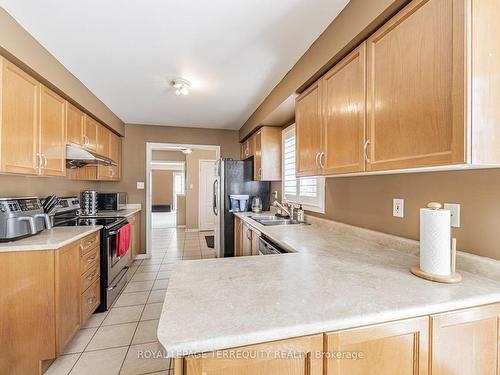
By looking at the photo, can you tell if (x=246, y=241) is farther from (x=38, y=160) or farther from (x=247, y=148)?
(x=38, y=160)

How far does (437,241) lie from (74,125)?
3.22 meters

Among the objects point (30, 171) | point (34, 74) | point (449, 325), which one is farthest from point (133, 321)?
point (449, 325)

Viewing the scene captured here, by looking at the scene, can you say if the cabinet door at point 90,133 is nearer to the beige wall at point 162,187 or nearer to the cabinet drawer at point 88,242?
the cabinet drawer at point 88,242

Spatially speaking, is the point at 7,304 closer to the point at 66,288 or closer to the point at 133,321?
the point at 66,288

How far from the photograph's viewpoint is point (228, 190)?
379 centimetres

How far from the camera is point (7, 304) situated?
156 centimetres

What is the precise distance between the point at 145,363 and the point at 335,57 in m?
2.49

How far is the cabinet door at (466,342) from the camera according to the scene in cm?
83

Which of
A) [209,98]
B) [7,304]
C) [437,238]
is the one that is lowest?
[7,304]

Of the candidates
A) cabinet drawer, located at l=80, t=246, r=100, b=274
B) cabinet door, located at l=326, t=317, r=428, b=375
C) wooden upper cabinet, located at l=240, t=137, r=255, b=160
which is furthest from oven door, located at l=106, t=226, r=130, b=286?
cabinet door, located at l=326, t=317, r=428, b=375

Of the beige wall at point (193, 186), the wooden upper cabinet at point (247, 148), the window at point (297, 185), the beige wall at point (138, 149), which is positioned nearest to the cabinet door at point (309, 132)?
the window at point (297, 185)

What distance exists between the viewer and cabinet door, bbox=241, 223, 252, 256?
2737 millimetres

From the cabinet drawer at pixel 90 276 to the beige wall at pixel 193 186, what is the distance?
4258 mm

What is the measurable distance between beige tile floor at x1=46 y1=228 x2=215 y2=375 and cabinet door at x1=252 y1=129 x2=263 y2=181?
74.5 inches
